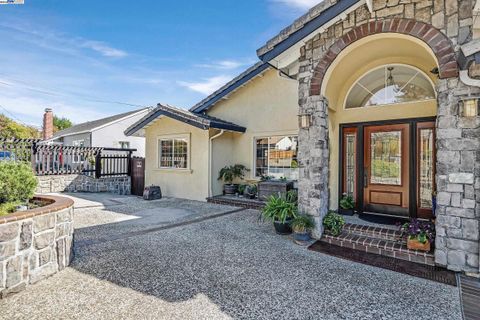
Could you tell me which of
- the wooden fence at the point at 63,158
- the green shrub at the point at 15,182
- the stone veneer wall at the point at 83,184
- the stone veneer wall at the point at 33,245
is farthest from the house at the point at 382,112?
the wooden fence at the point at 63,158

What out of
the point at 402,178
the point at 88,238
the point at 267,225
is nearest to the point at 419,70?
the point at 402,178

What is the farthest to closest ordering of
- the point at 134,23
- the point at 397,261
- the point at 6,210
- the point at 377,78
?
1. the point at 134,23
2. the point at 377,78
3. the point at 397,261
4. the point at 6,210

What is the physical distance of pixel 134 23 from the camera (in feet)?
37.6

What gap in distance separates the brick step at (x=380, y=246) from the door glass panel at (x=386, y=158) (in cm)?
210

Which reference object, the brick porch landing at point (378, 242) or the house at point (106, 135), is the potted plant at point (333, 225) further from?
the house at point (106, 135)

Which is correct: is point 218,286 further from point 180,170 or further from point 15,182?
point 180,170

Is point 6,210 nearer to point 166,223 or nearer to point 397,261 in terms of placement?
point 166,223

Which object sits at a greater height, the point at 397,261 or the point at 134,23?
the point at 134,23

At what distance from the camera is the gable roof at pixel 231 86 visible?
9.59 m

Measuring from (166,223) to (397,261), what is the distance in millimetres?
5695

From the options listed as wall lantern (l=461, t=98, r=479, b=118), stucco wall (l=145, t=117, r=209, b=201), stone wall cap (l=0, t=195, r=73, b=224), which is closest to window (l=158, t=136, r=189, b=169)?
stucco wall (l=145, t=117, r=209, b=201)

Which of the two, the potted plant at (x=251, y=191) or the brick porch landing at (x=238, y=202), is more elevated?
the potted plant at (x=251, y=191)

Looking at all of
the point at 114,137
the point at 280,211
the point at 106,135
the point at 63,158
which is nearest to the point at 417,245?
Answer: the point at 280,211

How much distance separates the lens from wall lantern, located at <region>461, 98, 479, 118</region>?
3990 millimetres
